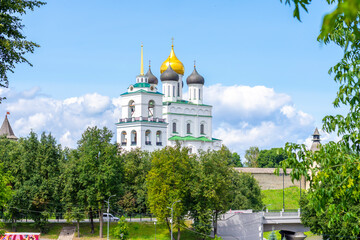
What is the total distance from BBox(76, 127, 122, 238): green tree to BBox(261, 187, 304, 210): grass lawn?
30403 millimetres

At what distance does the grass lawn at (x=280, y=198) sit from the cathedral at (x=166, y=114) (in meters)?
14.4

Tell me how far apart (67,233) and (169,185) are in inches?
443

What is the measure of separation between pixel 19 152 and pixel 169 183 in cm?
1606

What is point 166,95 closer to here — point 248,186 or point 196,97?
point 196,97

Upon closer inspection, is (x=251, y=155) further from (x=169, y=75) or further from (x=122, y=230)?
(x=122, y=230)

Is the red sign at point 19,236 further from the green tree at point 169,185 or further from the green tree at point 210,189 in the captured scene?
the green tree at point 210,189

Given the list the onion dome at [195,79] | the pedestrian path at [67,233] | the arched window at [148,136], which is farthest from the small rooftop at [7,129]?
the pedestrian path at [67,233]

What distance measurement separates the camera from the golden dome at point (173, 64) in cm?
10250

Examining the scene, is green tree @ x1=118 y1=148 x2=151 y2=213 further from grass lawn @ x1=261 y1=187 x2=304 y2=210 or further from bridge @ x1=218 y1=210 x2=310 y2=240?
grass lawn @ x1=261 y1=187 x2=304 y2=210

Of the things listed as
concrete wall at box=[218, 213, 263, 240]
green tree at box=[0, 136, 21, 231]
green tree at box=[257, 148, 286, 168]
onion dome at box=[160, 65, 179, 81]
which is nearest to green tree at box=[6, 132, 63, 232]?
green tree at box=[0, 136, 21, 231]

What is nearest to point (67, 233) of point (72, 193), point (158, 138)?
point (72, 193)

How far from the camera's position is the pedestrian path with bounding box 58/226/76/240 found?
53.3 meters

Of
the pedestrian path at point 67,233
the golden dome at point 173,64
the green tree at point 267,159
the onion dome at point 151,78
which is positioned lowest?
the pedestrian path at point 67,233

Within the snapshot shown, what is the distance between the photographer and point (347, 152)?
38.1 ft
